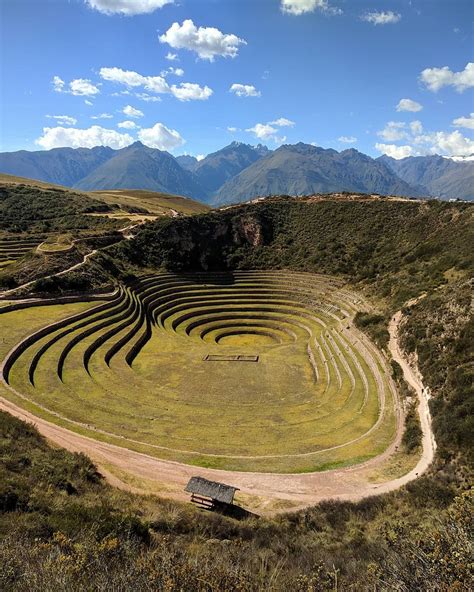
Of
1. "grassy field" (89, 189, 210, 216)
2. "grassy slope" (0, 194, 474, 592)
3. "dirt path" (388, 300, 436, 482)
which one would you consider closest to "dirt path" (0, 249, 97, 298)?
"grassy slope" (0, 194, 474, 592)

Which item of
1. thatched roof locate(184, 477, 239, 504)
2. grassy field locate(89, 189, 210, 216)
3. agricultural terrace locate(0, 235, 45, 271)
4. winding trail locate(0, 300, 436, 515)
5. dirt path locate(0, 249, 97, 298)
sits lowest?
winding trail locate(0, 300, 436, 515)

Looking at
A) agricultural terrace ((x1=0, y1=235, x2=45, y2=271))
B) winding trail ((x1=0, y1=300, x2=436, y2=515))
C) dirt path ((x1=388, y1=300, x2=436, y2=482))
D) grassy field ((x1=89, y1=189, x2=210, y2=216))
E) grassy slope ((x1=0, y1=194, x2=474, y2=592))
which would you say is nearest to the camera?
grassy slope ((x1=0, y1=194, x2=474, y2=592))

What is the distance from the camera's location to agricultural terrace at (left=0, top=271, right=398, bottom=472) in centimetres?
2319

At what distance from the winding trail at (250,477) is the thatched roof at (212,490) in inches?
42.3

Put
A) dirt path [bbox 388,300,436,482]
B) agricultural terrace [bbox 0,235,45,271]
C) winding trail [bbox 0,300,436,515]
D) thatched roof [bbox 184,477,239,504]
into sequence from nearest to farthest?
thatched roof [bbox 184,477,239,504], winding trail [bbox 0,300,436,515], dirt path [bbox 388,300,436,482], agricultural terrace [bbox 0,235,45,271]

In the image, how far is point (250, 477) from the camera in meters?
20.0

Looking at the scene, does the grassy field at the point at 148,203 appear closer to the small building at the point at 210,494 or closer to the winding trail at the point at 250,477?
the winding trail at the point at 250,477

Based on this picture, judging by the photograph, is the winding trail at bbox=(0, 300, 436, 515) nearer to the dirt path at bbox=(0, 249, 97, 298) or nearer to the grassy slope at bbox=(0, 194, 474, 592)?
the grassy slope at bbox=(0, 194, 474, 592)

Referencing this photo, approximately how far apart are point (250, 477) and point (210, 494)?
363 centimetres

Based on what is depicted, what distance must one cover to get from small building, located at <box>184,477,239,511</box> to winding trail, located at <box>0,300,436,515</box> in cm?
97

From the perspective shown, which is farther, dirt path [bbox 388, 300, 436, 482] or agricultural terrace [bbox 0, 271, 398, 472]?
agricultural terrace [bbox 0, 271, 398, 472]

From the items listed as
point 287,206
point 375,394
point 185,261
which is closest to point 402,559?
point 375,394

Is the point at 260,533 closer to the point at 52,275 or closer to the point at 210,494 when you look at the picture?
the point at 210,494

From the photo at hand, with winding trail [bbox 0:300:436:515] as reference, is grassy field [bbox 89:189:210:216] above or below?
above
